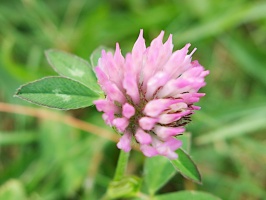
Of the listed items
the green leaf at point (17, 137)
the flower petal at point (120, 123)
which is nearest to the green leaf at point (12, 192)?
the green leaf at point (17, 137)

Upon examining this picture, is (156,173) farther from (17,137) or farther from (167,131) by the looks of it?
(17,137)

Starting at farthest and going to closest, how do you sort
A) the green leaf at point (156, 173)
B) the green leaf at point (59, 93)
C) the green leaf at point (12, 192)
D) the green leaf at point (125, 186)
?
the green leaf at point (12, 192) → the green leaf at point (156, 173) → the green leaf at point (125, 186) → the green leaf at point (59, 93)

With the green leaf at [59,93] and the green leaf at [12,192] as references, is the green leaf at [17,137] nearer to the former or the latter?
the green leaf at [12,192]

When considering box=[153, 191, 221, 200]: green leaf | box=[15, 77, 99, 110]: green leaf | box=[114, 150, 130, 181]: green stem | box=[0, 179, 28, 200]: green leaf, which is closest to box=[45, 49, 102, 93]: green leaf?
box=[15, 77, 99, 110]: green leaf

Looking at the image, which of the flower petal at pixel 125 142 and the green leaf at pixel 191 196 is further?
the green leaf at pixel 191 196

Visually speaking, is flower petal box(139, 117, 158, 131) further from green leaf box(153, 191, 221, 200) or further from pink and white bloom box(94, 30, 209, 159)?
green leaf box(153, 191, 221, 200)

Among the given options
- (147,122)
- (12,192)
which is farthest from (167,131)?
(12,192)
